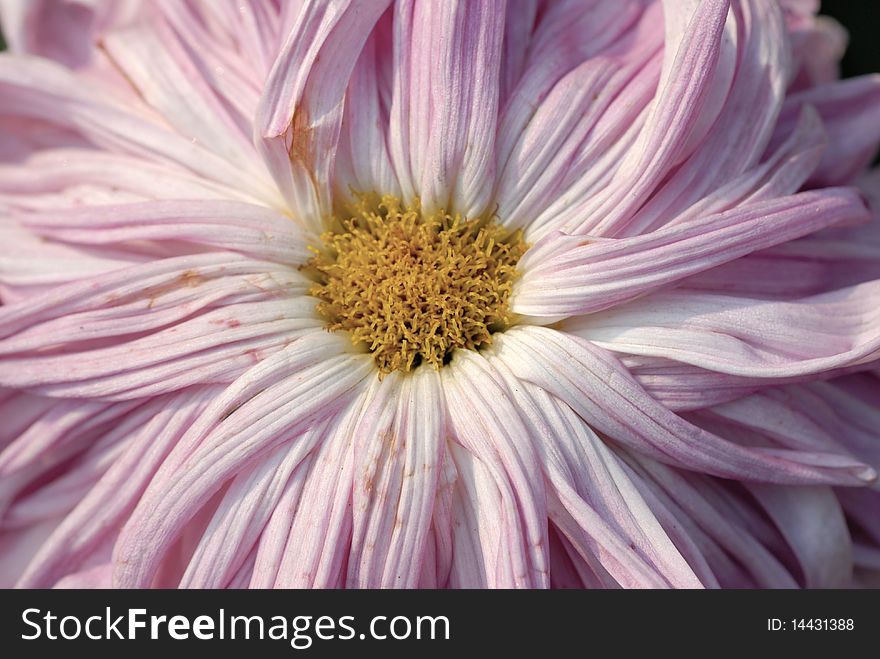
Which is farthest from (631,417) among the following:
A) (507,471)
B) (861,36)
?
(861,36)

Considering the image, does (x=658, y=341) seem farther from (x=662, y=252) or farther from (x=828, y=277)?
(x=828, y=277)

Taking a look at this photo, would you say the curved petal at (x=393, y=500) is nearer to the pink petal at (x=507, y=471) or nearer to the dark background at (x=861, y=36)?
the pink petal at (x=507, y=471)

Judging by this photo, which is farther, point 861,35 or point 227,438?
point 861,35

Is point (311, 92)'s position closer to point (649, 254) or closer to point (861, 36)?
point (649, 254)

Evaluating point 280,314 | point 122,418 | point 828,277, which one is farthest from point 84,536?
point 828,277

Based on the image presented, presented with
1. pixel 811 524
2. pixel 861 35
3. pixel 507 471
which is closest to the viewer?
pixel 507 471

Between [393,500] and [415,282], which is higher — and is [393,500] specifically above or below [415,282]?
below
